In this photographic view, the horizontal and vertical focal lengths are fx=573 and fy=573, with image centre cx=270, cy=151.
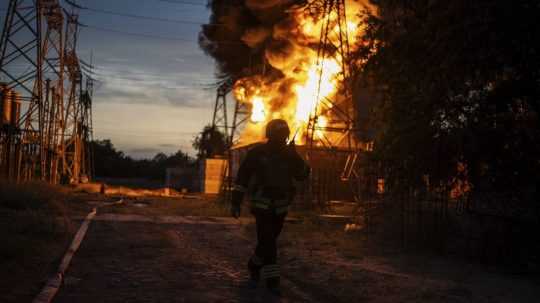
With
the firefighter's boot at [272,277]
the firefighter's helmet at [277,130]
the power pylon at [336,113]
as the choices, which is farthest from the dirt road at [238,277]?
the power pylon at [336,113]

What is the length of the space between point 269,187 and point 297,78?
2021 cm

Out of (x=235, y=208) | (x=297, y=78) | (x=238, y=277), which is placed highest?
(x=297, y=78)

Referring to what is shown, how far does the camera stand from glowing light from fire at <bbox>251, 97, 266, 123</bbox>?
29.6 meters

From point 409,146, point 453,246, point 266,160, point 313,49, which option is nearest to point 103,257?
point 266,160

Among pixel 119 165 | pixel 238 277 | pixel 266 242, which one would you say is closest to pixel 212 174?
pixel 238 277

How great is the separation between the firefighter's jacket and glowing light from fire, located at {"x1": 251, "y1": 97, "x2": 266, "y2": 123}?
2288 cm

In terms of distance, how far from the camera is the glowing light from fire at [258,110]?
97.2 ft

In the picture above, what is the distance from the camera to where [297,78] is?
2633 cm

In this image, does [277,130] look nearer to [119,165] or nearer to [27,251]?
[27,251]

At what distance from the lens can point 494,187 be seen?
7977mm

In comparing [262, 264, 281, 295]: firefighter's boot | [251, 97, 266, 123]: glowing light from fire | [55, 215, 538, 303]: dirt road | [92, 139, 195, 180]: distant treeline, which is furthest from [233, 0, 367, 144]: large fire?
[92, 139, 195, 180]: distant treeline

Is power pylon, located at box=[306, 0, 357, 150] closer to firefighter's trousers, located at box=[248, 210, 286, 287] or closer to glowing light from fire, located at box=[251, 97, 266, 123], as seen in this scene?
glowing light from fire, located at box=[251, 97, 266, 123]

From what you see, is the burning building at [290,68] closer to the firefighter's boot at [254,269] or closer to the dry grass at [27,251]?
the dry grass at [27,251]

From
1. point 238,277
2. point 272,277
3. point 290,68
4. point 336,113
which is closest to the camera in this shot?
point 272,277
